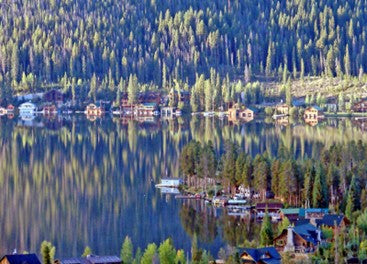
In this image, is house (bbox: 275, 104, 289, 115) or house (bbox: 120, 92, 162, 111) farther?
house (bbox: 120, 92, 162, 111)

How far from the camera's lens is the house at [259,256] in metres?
34.3

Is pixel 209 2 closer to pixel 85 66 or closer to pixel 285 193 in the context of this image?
pixel 85 66

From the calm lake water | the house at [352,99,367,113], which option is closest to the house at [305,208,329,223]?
the calm lake water

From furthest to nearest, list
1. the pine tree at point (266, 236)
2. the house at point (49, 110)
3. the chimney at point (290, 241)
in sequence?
the house at point (49, 110), the pine tree at point (266, 236), the chimney at point (290, 241)

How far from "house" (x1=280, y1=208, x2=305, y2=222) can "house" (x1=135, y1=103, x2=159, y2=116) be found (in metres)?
88.3

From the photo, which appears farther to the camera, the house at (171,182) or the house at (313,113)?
the house at (313,113)

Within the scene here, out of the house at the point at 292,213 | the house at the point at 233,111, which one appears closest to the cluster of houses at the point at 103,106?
the house at the point at 233,111

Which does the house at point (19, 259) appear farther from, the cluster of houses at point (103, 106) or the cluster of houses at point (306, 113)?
the cluster of houses at point (103, 106)

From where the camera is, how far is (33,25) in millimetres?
165250

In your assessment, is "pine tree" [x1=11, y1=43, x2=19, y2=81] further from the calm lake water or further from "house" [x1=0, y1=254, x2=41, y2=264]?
"house" [x1=0, y1=254, x2=41, y2=264]

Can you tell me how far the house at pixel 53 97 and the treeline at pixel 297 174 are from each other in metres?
82.1

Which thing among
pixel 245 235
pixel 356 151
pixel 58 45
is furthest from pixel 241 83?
pixel 245 235

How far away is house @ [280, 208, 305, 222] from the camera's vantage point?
44906mm

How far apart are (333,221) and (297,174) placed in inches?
370
